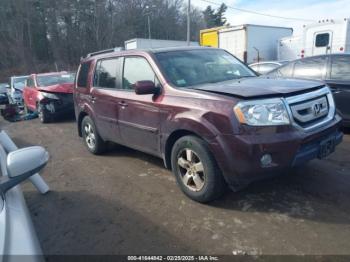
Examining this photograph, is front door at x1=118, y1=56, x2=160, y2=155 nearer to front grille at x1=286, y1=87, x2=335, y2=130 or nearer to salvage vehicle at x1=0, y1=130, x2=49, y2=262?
front grille at x1=286, y1=87, x2=335, y2=130

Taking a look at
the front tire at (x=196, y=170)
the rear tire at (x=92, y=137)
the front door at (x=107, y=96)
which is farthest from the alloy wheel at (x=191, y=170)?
the rear tire at (x=92, y=137)

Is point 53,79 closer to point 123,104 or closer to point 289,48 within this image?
point 123,104

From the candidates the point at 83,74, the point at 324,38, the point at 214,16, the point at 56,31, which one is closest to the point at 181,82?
the point at 83,74

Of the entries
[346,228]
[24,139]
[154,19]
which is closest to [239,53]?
[24,139]

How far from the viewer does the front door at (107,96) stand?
4.85m

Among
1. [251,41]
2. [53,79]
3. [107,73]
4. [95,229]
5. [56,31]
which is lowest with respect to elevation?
[95,229]

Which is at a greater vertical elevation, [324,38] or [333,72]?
[324,38]

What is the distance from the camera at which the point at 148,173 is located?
4758 millimetres

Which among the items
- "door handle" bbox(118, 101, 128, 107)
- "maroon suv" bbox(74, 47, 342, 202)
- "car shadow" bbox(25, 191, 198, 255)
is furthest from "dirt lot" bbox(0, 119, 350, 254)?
"door handle" bbox(118, 101, 128, 107)

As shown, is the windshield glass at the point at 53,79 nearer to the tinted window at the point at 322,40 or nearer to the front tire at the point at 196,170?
the front tire at the point at 196,170

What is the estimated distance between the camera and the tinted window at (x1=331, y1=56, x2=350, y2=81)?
572cm

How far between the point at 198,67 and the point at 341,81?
3.07 metres

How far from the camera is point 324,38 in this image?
574 inches

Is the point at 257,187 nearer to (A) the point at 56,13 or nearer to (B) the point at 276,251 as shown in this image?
(B) the point at 276,251
